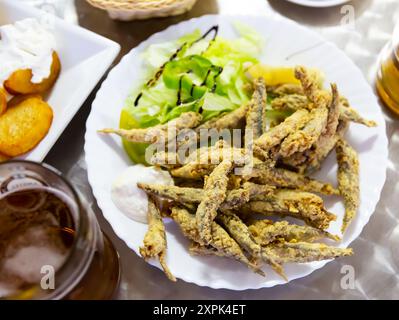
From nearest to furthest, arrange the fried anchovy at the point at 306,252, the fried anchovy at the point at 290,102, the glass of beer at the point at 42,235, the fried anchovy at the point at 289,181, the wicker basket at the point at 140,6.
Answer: the glass of beer at the point at 42,235 < the fried anchovy at the point at 306,252 < the fried anchovy at the point at 289,181 < the fried anchovy at the point at 290,102 < the wicker basket at the point at 140,6

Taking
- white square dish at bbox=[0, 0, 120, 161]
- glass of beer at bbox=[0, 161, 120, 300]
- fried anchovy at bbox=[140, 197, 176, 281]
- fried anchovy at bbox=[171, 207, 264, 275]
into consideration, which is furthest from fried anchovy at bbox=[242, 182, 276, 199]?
white square dish at bbox=[0, 0, 120, 161]

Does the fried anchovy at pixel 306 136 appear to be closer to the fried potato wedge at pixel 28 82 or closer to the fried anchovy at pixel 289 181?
the fried anchovy at pixel 289 181

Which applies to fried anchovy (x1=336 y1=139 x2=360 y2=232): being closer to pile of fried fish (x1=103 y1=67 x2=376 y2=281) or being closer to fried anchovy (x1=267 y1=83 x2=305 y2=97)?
pile of fried fish (x1=103 y1=67 x2=376 y2=281)

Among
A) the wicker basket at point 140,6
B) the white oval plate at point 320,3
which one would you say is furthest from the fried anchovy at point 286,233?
the white oval plate at point 320,3

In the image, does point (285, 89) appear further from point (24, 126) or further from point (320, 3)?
point (24, 126)

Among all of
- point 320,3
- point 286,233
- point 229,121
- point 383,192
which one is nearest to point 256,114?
point 229,121

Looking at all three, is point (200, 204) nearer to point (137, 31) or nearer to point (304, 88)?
point (304, 88)

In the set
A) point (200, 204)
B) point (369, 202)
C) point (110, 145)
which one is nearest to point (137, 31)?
point (110, 145)
